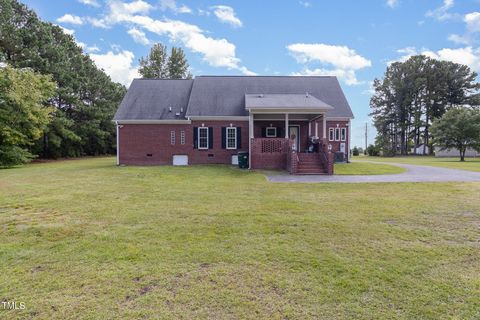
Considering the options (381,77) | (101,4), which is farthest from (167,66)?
(381,77)

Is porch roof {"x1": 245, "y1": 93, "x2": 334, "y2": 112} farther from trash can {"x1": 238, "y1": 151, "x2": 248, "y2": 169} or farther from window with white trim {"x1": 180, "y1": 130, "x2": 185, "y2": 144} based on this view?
window with white trim {"x1": 180, "y1": 130, "x2": 185, "y2": 144}

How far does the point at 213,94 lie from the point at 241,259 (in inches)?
689

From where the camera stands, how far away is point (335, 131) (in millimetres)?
19828

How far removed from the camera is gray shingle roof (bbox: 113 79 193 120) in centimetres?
1889

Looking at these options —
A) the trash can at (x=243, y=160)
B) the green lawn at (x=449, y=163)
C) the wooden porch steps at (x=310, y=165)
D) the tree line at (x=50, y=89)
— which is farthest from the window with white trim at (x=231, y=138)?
the tree line at (x=50, y=89)

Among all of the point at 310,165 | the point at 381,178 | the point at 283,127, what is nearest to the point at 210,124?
the point at 283,127

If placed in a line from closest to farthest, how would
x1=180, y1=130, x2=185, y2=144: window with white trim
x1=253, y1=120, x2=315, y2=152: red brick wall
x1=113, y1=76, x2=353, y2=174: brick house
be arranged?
1. x1=113, y1=76, x2=353, y2=174: brick house
2. x1=180, y1=130, x2=185, y2=144: window with white trim
3. x1=253, y1=120, x2=315, y2=152: red brick wall

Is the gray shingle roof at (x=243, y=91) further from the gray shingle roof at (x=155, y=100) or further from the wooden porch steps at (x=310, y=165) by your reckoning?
the wooden porch steps at (x=310, y=165)

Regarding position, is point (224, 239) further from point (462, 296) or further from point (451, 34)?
point (451, 34)

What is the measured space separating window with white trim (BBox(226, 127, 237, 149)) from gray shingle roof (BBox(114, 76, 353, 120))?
104 centimetres

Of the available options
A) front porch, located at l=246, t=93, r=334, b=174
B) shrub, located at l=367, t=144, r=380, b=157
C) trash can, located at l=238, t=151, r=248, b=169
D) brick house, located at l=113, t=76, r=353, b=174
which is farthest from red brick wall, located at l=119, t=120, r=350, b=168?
shrub, located at l=367, t=144, r=380, b=157

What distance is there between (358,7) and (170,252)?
15073 mm

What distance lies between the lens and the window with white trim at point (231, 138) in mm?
18672

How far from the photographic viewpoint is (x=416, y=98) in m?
47.8
